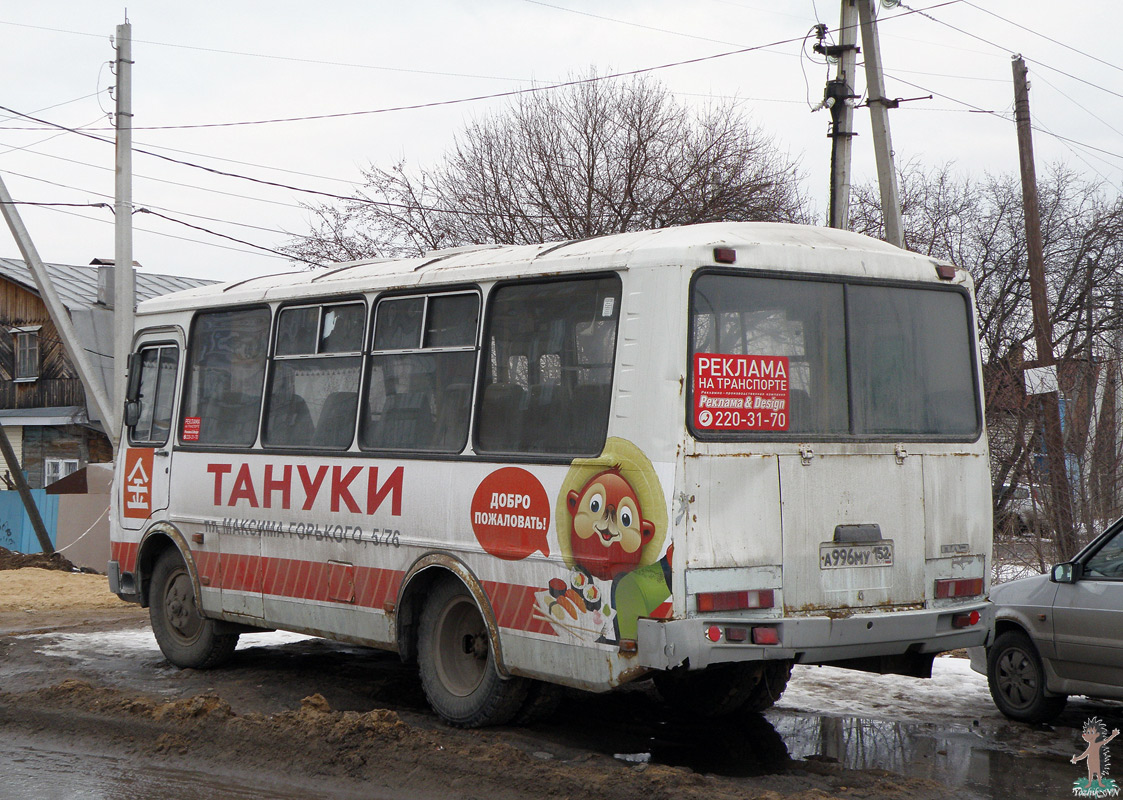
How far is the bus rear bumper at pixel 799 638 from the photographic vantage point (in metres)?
6.04

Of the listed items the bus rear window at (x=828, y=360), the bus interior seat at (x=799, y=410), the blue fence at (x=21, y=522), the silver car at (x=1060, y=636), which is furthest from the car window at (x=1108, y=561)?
the blue fence at (x=21, y=522)

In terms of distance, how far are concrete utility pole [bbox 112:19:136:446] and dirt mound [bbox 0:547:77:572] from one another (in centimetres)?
306

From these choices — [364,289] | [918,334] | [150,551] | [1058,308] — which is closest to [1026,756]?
[918,334]

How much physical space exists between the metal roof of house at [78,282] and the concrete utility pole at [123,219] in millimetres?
16639

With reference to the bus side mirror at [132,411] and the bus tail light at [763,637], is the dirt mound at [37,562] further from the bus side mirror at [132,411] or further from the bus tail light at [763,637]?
the bus tail light at [763,637]

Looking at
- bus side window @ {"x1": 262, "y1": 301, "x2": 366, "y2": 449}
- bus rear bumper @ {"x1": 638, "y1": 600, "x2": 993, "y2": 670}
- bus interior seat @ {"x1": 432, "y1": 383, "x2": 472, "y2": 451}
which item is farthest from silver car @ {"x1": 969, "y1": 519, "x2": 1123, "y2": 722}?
bus side window @ {"x1": 262, "y1": 301, "x2": 366, "y2": 449}

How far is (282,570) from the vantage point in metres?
8.71

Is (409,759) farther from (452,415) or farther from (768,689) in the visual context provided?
(768,689)

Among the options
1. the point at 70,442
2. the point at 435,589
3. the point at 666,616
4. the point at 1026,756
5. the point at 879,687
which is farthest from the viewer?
the point at 70,442

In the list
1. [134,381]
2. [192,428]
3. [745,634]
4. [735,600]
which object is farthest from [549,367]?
[134,381]

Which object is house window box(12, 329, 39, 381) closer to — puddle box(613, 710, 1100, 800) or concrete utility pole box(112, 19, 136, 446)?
concrete utility pole box(112, 19, 136, 446)

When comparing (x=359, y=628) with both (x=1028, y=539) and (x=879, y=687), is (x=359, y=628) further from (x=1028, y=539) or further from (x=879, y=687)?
(x=1028, y=539)

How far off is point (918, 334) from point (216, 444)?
5305mm

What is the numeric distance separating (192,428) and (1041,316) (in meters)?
10.8
